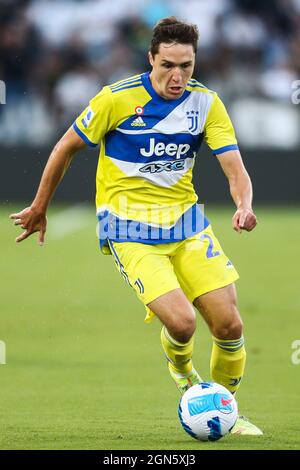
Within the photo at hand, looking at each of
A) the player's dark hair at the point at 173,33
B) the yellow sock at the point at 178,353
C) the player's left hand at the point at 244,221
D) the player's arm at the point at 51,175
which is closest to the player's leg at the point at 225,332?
the yellow sock at the point at 178,353

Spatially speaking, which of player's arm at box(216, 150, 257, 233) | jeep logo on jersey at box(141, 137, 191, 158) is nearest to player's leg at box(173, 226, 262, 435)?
player's arm at box(216, 150, 257, 233)

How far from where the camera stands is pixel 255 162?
21703 mm

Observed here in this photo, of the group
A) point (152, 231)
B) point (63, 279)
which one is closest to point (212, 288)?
point (152, 231)

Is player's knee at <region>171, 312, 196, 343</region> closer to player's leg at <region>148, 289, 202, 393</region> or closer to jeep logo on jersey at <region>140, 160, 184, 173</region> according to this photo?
player's leg at <region>148, 289, 202, 393</region>

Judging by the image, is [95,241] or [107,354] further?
[95,241]

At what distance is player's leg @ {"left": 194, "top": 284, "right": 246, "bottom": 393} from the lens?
7.23 m

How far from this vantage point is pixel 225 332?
7.28 metres

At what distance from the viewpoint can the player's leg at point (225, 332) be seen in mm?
7227

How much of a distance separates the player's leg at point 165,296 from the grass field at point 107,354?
397 millimetres

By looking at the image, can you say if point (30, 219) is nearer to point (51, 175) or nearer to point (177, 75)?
point (51, 175)

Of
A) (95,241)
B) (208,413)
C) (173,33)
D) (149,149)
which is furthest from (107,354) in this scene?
(95,241)

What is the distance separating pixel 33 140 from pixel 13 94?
89 centimetres

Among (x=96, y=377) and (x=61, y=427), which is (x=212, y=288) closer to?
(x=61, y=427)

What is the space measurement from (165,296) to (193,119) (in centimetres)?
118
